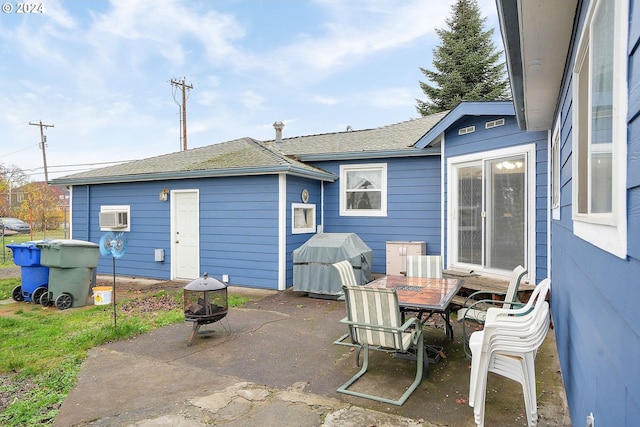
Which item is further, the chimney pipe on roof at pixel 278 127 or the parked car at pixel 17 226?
the parked car at pixel 17 226

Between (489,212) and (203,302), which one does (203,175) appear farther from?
(489,212)

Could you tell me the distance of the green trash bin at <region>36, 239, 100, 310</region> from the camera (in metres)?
6.24

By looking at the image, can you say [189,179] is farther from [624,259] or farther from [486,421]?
[624,259]

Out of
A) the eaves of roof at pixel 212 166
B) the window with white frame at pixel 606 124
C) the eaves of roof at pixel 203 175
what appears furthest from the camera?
the eaves of roof at pixel 212 166

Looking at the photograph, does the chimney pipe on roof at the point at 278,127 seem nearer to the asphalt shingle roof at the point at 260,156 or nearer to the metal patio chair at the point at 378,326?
the asphalt shingle roof at the point at 260,156

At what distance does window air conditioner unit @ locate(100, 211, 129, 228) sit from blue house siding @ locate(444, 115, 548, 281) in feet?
24.2

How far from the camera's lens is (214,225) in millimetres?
8133

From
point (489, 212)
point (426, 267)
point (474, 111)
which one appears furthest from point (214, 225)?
point (474, 111)

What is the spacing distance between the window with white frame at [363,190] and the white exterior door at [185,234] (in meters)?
3.27

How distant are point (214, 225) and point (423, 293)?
5.30 m

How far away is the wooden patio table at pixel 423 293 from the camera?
11.7 feet

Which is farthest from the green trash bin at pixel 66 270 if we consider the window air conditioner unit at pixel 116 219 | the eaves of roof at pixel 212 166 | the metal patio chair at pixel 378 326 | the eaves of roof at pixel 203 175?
the metal patio chair at pixel 378 326

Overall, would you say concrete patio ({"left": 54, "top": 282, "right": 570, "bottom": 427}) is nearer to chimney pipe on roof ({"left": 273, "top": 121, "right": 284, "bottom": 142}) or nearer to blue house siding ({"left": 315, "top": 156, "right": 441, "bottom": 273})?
blue house siding ({"left": 315, "top": 156, "right": 441, "bottom": 273})

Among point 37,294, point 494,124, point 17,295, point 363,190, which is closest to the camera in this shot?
point 494,124
